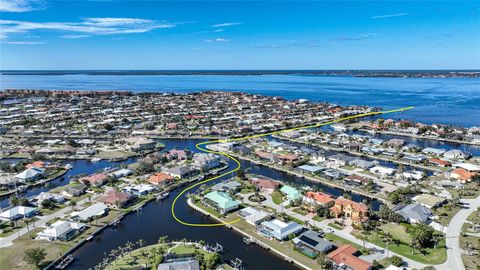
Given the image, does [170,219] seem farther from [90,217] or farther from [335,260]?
[335,260]

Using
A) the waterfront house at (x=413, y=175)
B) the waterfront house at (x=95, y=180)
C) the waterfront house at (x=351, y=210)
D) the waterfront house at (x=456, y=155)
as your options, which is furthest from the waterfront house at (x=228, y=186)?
the waterfront house at (x=456, y=155)

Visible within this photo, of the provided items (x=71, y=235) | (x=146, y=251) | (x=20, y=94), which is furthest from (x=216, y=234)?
(x=20, y=94)

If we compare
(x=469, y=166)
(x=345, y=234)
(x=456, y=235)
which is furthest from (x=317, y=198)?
(x=469, y=166)

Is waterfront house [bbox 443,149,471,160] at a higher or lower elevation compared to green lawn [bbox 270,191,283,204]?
higher

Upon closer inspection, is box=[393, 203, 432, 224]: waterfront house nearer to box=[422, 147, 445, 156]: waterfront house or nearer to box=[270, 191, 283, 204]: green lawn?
box=[270, 191, 283, 204]: green lawn

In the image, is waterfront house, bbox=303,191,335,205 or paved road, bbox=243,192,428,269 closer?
paved road, bbox=243,192,428,269

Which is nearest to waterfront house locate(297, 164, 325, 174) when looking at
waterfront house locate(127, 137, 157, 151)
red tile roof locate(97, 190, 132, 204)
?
red tile roof locate(97, 190, 132, 204)

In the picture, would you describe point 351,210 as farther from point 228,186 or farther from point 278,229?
point 228,186
